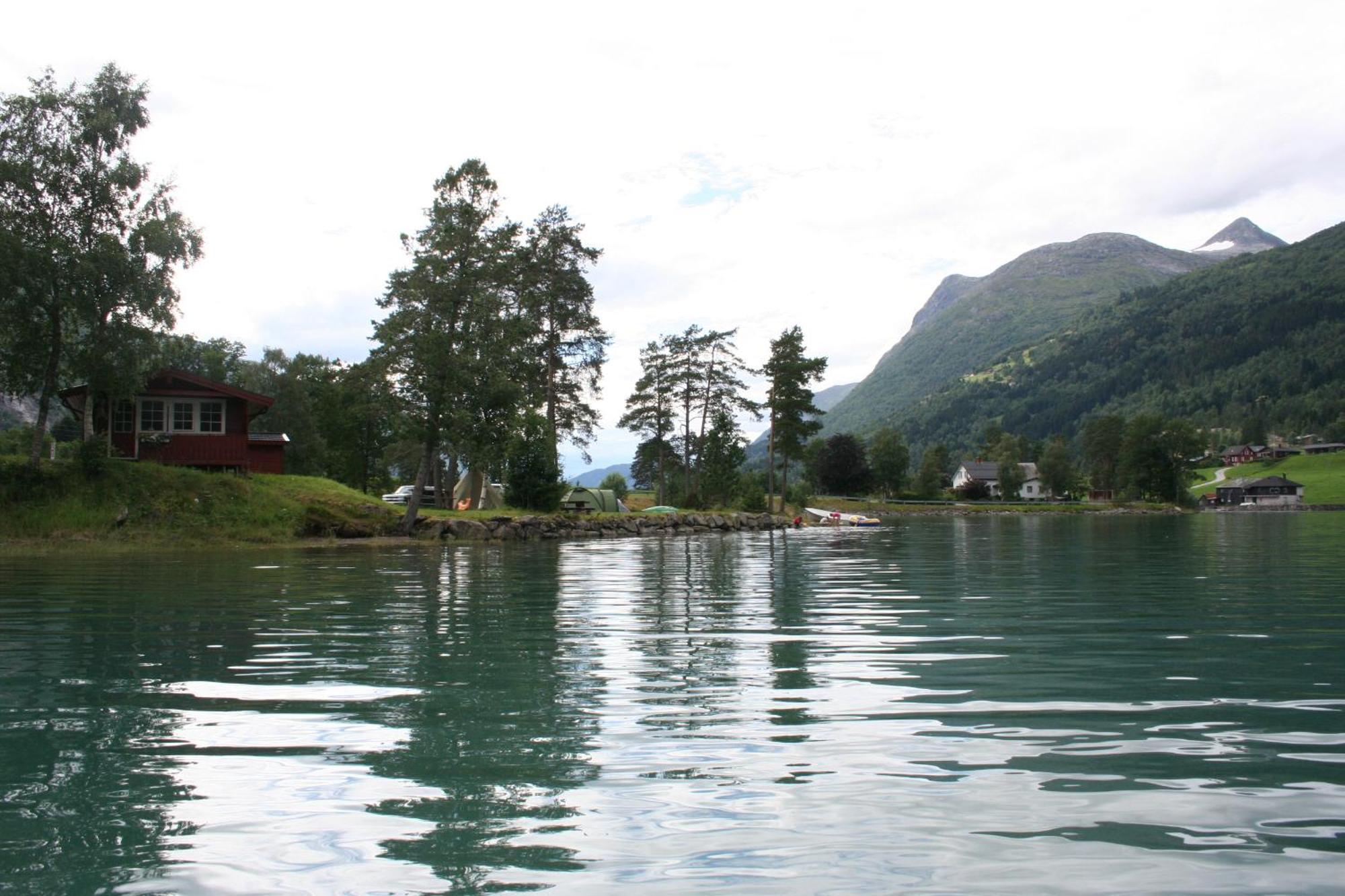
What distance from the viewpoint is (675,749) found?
5.58 meters

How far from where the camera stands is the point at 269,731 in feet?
20.2

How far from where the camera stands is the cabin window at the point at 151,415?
41250mm

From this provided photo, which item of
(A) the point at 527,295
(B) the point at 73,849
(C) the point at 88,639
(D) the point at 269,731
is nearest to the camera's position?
(B) the point at 73,849

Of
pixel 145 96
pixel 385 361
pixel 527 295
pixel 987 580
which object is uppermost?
pixel 145 96

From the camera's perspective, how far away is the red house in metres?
40.8

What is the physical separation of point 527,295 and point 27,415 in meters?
196

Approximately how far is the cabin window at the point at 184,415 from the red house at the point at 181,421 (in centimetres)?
3

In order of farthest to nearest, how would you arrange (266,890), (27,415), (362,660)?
(27,415), (362,660), (266,890)

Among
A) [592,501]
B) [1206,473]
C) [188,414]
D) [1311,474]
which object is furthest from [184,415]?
[1206,473]

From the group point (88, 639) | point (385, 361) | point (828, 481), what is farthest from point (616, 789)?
point (828, 481)

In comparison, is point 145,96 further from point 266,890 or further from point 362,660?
point 266,890

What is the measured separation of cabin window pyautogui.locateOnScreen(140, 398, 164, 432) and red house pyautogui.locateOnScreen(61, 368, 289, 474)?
3cm

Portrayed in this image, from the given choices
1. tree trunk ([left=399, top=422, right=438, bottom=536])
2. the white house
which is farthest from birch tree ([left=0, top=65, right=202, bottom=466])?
the white house

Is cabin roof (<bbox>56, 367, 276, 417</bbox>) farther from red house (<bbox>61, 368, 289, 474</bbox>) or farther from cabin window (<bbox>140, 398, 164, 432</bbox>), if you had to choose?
cabin window (<bbox>140, 398, 164, 432</bbox>)
